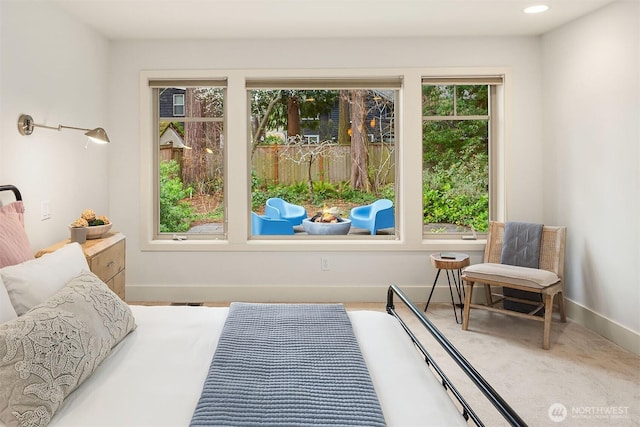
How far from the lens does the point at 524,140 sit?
3924 millimetres

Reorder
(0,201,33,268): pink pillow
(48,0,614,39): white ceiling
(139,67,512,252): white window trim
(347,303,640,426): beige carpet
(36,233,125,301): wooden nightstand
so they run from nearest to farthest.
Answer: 1. (0,201,33,268): pink pillow
2. (347,303,640,426): beige carpet
3. (36,233,125,301): wooden nightstand
4. (48,0,614,39): white ceiling
5. (139,67,512,252): white window trim

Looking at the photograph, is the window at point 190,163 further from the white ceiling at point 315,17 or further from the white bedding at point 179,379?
the white bedding at point 179,379

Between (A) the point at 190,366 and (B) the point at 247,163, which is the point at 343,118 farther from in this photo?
(A) the point at 190,366

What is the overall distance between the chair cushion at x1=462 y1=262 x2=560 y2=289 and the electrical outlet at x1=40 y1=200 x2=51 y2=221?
124 inches

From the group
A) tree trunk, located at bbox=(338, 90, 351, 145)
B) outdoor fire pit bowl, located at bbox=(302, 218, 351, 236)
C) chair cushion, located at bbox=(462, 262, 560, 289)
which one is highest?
tree trunk, located at bbox=(338, 90, 351, 145)

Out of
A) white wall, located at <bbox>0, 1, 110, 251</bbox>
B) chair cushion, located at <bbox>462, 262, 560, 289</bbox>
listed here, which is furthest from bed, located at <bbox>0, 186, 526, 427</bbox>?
chair cushion, located at <bbox>462, 262, 560, 289</bbox>

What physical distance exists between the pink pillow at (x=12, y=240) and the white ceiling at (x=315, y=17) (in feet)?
5.83

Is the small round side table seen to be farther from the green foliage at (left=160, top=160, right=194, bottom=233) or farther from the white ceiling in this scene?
the green foliage at (left=160, top=160, right=194, bottom=233)

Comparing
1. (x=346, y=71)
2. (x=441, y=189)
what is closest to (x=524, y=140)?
(x=441, y=189)

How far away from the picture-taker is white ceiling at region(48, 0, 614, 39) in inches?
124

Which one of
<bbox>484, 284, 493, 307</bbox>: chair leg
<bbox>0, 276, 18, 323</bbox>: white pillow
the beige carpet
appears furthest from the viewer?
<bbox>484, 284, 493, 307</bbox>: chair leg

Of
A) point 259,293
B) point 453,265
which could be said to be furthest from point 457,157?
point 259,293

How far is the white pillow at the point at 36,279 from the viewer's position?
1.59 meters

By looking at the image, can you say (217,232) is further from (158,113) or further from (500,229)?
(500,229)
